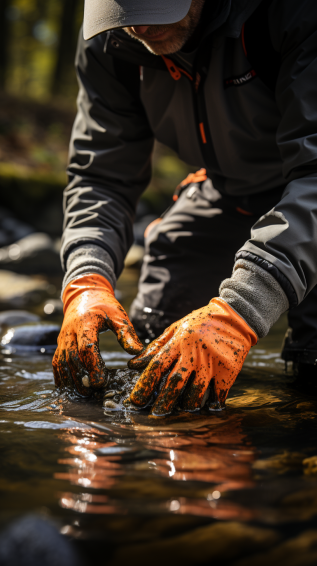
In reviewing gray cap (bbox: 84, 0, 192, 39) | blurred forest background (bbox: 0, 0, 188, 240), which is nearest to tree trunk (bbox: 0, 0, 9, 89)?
blurred forest background (bbox: 0, 0, 188, 240)

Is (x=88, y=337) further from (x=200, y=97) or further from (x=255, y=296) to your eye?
(x=200, y=97)

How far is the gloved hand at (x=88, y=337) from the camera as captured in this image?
1.92m

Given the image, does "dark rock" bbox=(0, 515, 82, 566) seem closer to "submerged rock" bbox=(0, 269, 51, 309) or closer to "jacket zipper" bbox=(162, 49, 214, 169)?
"jacket zipper" bbox=(162, 49, 214, 169)

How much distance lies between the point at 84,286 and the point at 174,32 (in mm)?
1107

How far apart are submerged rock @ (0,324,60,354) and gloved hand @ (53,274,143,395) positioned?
953mm

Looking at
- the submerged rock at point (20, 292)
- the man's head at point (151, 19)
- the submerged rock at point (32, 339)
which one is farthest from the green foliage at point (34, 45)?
the man's head at point (151, 19)

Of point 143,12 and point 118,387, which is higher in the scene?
point 143,12

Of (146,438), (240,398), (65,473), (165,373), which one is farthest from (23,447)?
(240,398)

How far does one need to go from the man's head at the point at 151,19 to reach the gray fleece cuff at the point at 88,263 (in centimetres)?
91

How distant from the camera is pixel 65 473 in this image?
1293 mm

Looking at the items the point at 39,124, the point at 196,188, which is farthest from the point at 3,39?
the point at 196,188

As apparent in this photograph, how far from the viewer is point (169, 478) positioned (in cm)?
126

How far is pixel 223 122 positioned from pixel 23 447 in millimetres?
1553

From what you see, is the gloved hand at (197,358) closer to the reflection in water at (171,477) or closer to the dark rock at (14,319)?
the reflection in water at (171,477)
